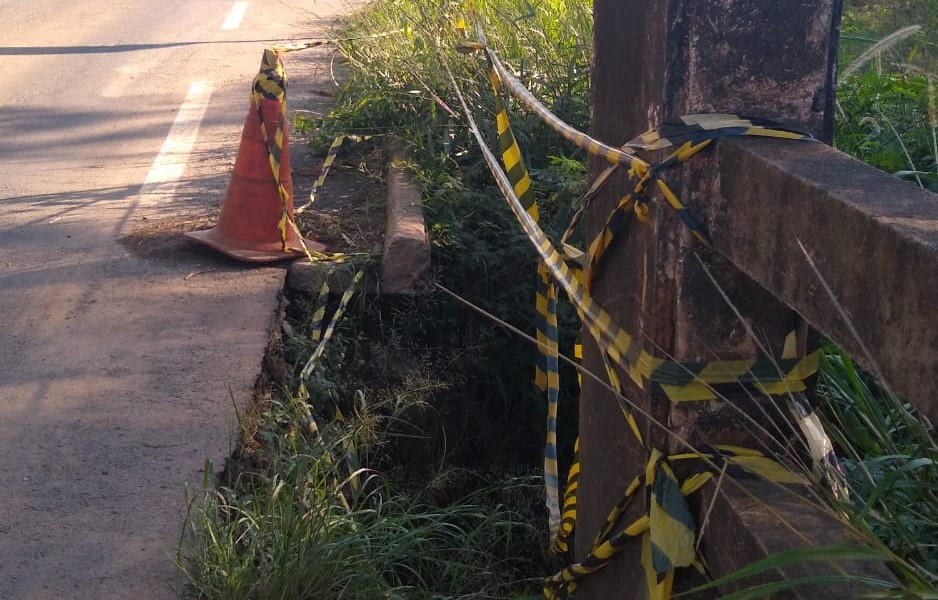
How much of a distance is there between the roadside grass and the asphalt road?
195 millimetres

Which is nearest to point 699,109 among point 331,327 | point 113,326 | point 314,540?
point 314,540

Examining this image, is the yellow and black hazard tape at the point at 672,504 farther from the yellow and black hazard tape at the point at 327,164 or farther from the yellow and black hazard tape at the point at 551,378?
the yellow and black hazard tape at the point at 327,164

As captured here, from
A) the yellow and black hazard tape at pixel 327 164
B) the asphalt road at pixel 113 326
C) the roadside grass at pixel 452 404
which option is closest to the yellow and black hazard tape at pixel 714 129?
the roadside grass at pixel 452 404

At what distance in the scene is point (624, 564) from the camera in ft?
8.34

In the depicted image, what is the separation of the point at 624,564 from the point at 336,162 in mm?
4899

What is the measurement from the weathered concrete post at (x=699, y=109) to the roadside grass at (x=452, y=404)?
30 cm

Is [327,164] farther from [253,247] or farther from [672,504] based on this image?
[672,504]

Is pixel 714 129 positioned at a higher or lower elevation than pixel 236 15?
higher

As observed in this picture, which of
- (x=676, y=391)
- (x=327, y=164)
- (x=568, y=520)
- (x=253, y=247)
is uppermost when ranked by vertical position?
(x=676, y=391)

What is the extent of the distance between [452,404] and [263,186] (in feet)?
4.99

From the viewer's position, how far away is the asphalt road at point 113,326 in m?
3.09

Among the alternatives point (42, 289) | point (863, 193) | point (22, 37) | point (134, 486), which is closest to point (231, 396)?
point (134, 486)

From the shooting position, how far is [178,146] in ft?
26.2

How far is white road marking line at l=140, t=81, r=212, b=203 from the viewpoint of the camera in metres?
6.95
